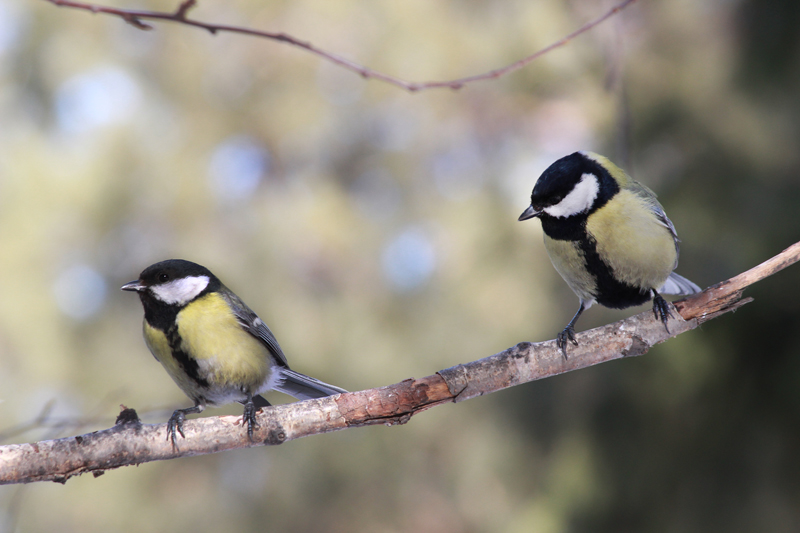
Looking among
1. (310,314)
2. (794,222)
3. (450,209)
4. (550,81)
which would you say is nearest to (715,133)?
(794,222)

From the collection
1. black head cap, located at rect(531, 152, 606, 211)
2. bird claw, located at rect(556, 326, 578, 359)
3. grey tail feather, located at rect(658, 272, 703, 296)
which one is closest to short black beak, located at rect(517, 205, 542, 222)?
black head cap, located at rect(531, 152, 606, 211)

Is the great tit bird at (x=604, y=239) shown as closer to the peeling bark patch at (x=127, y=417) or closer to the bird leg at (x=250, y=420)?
the bird leg at (x=250, y=420)

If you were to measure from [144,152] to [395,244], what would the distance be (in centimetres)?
166

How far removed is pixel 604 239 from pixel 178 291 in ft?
3.74

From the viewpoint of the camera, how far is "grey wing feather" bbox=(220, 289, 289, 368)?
1.80 m

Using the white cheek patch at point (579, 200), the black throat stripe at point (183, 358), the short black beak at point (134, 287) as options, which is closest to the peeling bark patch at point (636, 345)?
the white cheek patch at point (579, 200)

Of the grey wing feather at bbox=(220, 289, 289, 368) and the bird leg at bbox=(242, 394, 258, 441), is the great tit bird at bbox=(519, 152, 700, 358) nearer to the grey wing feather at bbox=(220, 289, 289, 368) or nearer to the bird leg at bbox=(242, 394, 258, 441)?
the bird leg at bbox=(242, 394, 258, 441)

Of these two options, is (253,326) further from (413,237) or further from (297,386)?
(413,237)

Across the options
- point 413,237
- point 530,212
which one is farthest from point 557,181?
point 413,237

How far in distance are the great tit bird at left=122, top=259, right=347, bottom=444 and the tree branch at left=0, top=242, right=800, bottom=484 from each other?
0.91ft

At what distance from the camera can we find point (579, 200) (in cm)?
141

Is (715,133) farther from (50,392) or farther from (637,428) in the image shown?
(50,392)

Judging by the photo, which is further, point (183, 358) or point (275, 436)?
point (183, 358)

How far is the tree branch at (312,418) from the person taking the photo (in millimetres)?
1279
